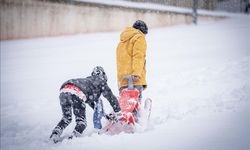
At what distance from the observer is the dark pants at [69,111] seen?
17.2 ft

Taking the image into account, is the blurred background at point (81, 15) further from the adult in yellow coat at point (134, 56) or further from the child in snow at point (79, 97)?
the child in snow at point (79, 97)

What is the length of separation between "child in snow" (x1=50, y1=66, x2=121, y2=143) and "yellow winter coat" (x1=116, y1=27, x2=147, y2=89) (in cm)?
53

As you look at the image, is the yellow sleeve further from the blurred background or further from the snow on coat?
the blurred background

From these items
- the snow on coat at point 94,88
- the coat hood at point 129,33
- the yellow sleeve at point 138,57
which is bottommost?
the snow on coat at point 94,88

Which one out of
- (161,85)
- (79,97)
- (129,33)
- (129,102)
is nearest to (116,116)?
(129,102)

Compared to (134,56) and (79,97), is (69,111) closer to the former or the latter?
(79,97)

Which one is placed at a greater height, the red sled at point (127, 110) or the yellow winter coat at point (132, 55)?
the yellow winter coat at point (132, 55)

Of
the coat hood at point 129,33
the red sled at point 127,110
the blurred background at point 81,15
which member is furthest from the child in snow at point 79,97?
the blurred background at point 81,15

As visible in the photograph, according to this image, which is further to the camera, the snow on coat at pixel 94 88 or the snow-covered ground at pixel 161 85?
the snow on coat at pixel 94 88

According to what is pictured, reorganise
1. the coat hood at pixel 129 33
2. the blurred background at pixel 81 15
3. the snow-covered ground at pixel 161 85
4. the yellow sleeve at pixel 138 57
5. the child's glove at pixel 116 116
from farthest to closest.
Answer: the blurred background at pixel 81 15 < the coat hood at pixel 129 33 < the yellow sleeve at pixel 138 57 < the child's glove at pixel 116 116 < the snow-covered ground at pixel 161 85

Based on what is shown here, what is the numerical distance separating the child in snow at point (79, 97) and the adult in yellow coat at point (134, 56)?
520mm

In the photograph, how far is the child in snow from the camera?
524 centimetres

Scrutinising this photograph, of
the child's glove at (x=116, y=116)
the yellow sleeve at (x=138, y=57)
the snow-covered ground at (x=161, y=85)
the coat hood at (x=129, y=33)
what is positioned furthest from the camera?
the coat hood at (x=129, y=33)

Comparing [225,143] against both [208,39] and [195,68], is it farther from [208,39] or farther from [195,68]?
[208,39]
